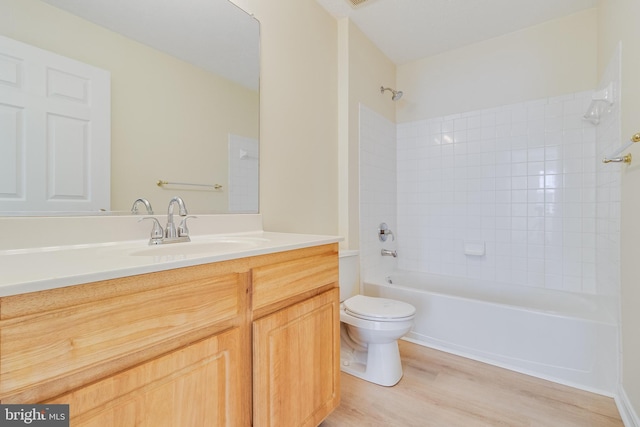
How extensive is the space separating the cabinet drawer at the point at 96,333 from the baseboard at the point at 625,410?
71.8 inches

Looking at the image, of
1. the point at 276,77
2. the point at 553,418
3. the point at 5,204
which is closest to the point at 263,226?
the point at 276,77

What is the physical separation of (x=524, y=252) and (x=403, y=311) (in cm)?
131

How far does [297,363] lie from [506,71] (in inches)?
106

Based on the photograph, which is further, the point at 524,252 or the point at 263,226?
the point at 524,252

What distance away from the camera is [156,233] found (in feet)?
3.67

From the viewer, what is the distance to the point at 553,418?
1.40 meters

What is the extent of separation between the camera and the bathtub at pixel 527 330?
5.30ft

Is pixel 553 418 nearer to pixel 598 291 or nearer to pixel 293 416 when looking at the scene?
pixel 598 291

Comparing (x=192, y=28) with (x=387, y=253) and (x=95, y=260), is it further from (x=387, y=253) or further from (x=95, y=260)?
(x=387, y=253)

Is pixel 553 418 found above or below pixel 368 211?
below

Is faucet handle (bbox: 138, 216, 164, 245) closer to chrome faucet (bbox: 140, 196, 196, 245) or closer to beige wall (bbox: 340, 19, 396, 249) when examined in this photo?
chrome faucet (bbox: 140, 196, 196, 245)

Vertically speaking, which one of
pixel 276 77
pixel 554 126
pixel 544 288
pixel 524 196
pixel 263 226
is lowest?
pixel 544 288

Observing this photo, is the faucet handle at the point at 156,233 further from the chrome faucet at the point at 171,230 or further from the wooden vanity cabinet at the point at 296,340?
the wooden vanity cabinet at the point at 296,340

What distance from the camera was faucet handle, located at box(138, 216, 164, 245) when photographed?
109 cm
